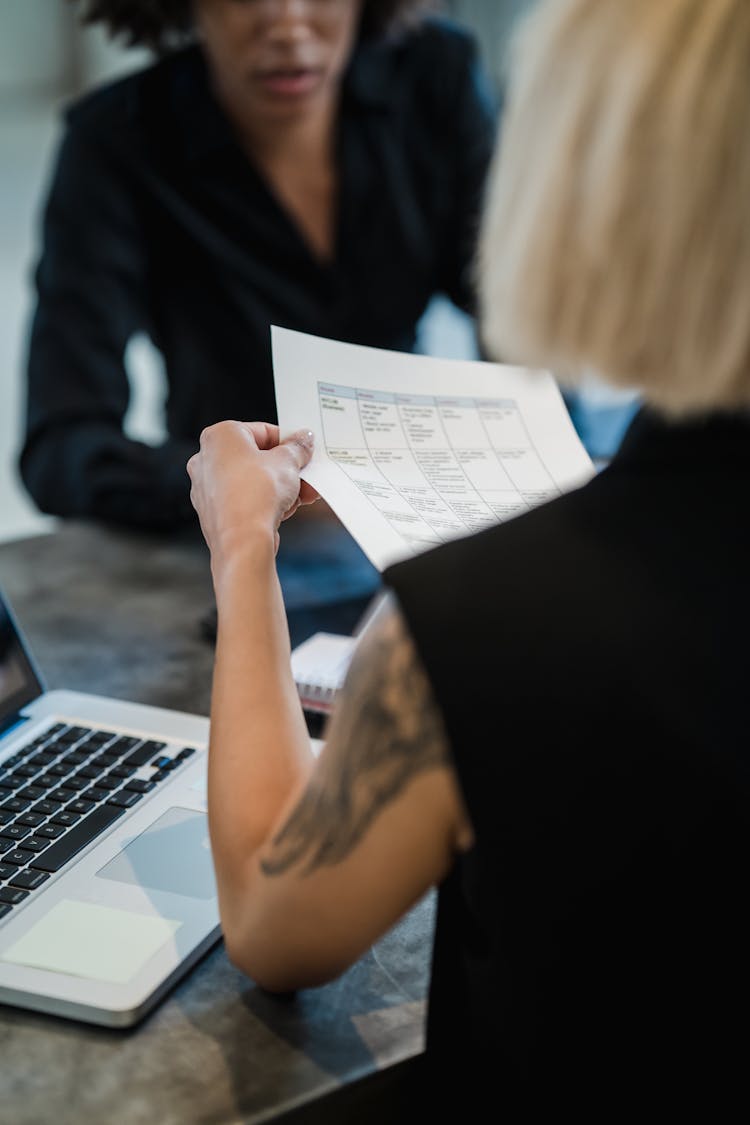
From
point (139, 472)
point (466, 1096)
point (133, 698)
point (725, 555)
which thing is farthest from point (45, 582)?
point (725, 555)

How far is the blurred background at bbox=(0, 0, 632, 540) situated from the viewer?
9.57 feet

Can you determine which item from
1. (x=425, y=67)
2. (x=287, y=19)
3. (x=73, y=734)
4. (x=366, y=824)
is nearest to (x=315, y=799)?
(x=366, y=824)

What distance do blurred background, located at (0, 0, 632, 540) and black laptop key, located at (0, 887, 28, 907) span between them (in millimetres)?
2293

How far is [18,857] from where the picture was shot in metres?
0.70

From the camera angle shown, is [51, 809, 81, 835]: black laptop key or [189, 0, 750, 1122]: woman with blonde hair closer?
[189, 0, 750, 1122]: woman with blonde hair

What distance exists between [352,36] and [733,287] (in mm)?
1367

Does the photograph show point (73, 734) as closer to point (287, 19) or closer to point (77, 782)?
point (77, 782)

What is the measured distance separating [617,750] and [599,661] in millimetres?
35

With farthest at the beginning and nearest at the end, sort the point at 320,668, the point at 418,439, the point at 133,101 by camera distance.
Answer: the point at 133,101
the point at 320,668
the point at 418,439

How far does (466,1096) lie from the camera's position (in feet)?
1.89

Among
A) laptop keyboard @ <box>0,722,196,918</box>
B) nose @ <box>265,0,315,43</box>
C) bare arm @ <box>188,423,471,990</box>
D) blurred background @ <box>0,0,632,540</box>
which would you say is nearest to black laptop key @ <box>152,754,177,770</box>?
laptop keyboard @ <box>0,722,196,918</box>

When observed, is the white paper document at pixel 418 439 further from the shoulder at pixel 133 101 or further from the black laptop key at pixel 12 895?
the shoulder at pixel 133 101

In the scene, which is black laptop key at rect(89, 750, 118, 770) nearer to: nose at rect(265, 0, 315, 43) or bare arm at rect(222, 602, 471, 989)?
bare arm at rect(222, 602, 471, 989)

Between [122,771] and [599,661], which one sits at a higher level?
[599,661]
